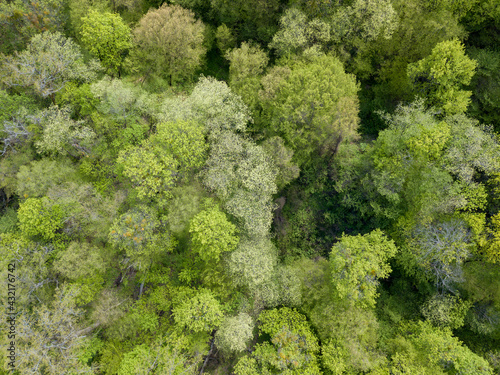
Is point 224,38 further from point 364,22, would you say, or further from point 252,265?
point 252,265

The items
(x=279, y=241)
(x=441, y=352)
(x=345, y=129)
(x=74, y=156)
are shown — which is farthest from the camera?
(x=279, y=241)

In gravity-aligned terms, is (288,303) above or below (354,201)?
below

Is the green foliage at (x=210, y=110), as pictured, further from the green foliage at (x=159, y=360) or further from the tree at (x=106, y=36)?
the green foliage at (x=159, y=360)

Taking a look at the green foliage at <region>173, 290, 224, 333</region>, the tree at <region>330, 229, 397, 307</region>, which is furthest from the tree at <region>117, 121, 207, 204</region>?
Result: the tree at <region>330, 229, 397, 307</region>

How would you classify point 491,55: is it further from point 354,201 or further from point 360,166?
point 354,201

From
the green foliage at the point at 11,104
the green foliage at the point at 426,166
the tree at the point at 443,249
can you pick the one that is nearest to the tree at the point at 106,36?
the green foliage at the point at 11,104

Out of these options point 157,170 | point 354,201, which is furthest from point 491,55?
point 157,170

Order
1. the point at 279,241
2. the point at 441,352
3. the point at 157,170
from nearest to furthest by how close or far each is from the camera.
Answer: the point at 157,170
the point at 441,352
the point at 279,241
